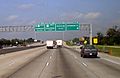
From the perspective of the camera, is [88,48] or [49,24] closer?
[88,48]

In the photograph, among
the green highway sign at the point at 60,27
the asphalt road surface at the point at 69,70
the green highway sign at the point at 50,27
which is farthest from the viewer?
the green highway sign at the point at 50,27

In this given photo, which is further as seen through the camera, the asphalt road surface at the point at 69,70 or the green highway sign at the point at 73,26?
the green highway sign at the point at 73,26

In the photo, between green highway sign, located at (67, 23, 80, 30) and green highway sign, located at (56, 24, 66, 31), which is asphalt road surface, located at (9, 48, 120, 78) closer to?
green highway sign, located at (67, 23, 80, 30)

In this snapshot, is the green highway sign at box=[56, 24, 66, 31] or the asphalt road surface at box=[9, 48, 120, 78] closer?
the asphalt road surface at box=[9, 48, 120, 78]

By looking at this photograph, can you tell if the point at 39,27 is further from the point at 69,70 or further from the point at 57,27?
the point at 69,70

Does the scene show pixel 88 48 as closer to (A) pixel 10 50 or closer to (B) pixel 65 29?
(A) pixel 10 50

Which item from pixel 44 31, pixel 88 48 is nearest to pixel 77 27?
pixel 44 31

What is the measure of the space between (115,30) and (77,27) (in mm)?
119690

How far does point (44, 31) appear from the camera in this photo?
8319 centimetres

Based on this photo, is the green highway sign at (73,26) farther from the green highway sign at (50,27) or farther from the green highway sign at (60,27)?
the green highway sign at (50,27)

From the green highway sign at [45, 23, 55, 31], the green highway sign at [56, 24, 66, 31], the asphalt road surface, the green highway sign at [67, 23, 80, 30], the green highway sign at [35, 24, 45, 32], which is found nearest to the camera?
the asphalt road surface

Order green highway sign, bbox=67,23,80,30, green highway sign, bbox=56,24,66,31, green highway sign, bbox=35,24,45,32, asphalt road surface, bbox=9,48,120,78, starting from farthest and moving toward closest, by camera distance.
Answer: green highway sign, bbox=35,24,45,32 < green highway sign, bbox=56,24,66,31 < green highway sign, bbox=67,23,80,30 < asphalt road surface, bbox=9,48,120,78

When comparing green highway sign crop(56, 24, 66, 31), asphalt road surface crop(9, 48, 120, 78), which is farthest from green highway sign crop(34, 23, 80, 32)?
asphalt road surface crop(9, 48, 120, 78)

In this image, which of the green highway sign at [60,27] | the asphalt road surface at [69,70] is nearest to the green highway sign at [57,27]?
the green highway sign at [60,27]
